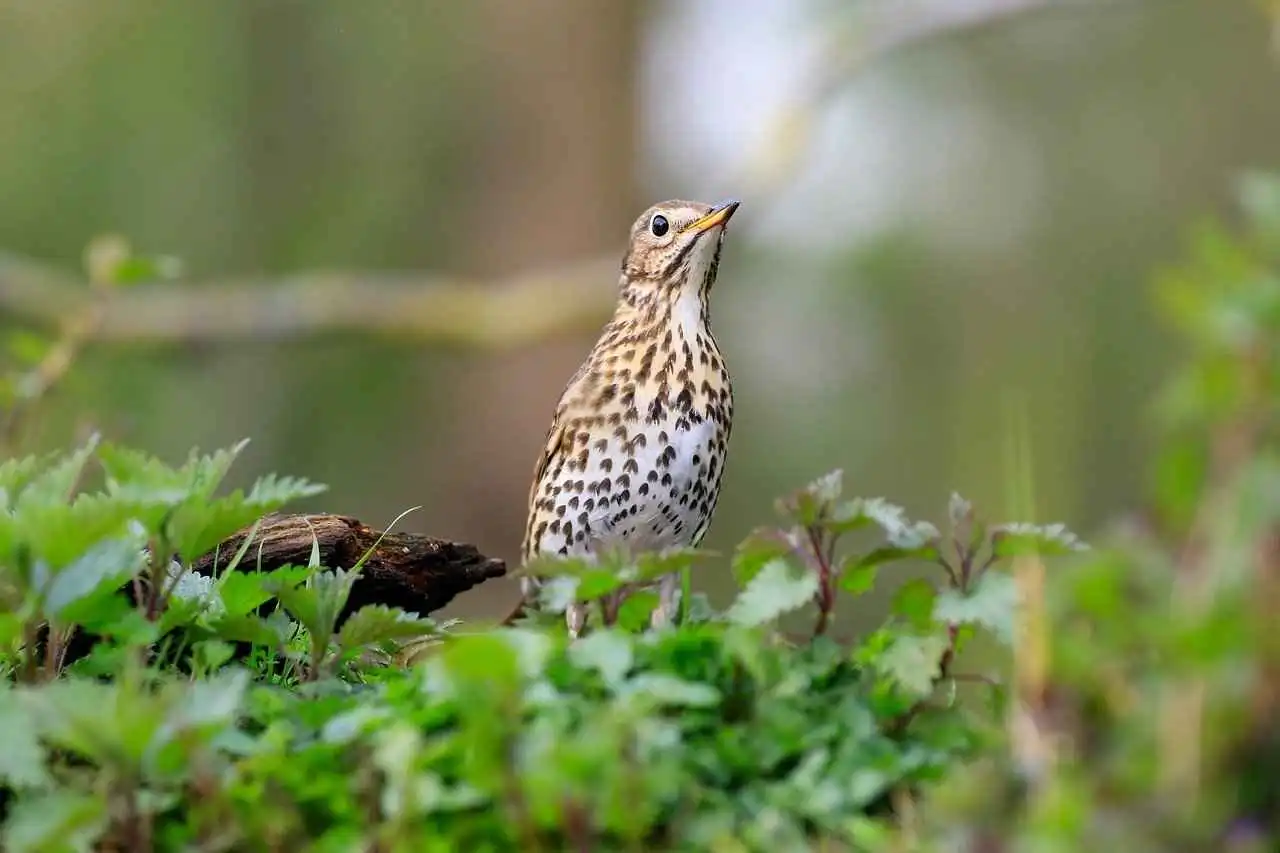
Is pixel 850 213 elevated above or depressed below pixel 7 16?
below

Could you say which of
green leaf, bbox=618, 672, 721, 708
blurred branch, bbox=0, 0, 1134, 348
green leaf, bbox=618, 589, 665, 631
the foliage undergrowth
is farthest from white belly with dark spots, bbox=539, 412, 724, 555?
blurred branch, bbox=0, 0, 1134, 348

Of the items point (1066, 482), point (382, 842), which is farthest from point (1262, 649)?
point (1066, 482)

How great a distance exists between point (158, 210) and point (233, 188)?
0.90 m

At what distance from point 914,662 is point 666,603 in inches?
30.7

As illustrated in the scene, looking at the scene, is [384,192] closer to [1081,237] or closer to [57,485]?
[1081,237]

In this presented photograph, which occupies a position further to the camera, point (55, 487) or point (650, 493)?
point (650, 493)


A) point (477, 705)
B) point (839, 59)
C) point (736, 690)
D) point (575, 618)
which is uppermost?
point (839, 59)

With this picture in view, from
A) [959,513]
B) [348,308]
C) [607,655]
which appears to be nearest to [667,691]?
[607,655]

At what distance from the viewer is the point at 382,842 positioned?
2.11 metres

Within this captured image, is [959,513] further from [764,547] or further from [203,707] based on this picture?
[203,707]

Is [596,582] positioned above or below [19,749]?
above

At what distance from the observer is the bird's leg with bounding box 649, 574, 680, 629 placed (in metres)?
2.88

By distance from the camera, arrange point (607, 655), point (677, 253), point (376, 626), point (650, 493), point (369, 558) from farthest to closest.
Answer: point (677, 253) < point (650, 493) < point (369, 558) < point (376, 626) < point (607, 655)

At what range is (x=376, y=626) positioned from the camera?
8.84 ft
